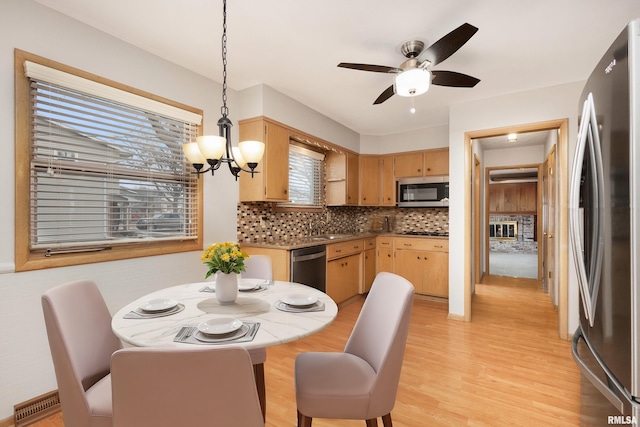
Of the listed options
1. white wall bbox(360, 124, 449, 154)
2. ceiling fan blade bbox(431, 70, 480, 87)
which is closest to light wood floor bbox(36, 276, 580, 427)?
ceiling fan blade bbox(431, 70, 480, 87)

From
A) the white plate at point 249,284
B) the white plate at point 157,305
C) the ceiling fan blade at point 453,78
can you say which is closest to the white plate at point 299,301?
the white plate at point 249,284

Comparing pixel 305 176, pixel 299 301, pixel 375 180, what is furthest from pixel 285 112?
pixel 299 301

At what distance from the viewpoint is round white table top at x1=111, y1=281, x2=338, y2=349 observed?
1116 millimetres

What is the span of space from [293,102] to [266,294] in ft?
8.06

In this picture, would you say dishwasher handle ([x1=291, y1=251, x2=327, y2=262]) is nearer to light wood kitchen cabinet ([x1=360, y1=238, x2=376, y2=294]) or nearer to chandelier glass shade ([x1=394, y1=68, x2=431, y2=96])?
light wood kitchen cabinet ([x1=360, y1=238, x2=376, y2=294])

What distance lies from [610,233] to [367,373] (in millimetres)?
1095

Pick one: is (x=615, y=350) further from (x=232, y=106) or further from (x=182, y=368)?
(x=232, y=106)

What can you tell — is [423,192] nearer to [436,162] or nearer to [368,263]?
[436,162]

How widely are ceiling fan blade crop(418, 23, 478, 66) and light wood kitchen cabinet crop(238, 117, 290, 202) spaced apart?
1.62 m

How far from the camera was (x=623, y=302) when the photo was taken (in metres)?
0.99

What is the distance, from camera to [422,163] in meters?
4.66

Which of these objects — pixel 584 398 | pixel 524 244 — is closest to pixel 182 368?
pixel 584 398

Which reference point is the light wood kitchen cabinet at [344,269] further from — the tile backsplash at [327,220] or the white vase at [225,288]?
the white vase at [225,288]

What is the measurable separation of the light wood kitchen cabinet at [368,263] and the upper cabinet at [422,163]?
1.21 metres
